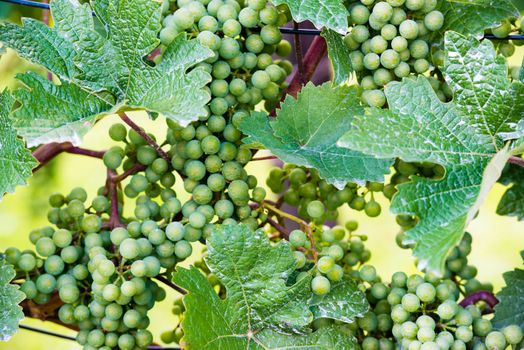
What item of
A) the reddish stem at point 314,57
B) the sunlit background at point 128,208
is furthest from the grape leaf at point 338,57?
the sunlit background at point 128,208

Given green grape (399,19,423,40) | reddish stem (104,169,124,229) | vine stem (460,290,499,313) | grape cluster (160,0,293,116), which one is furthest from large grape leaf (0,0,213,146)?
vine stem (460,290,499,313)

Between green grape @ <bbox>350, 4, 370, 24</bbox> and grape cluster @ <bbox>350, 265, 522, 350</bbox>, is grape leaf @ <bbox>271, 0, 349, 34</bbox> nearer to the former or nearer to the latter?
green grape @ <bbox>350, 4, 370, 24</bbox>

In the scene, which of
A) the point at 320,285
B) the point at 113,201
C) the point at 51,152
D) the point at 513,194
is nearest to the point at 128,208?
the point at 51,152

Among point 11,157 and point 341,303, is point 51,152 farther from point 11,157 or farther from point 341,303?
point 341,303

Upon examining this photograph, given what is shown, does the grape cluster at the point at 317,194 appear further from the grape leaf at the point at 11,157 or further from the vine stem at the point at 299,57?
the grape leaf at the point at 11,157

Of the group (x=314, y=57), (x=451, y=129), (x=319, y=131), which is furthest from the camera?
(x=314, y=57)

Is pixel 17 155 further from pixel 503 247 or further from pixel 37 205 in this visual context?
pixel 503 247
